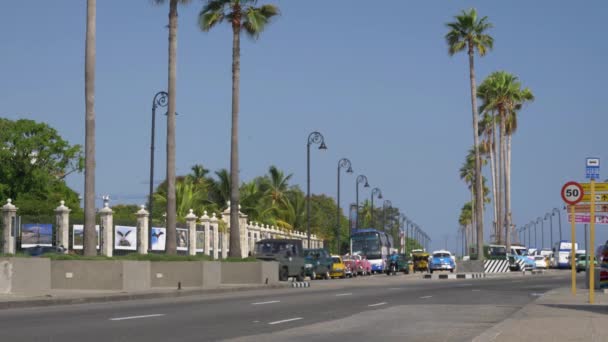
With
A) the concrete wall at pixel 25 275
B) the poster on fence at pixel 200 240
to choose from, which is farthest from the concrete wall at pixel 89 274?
the poster on fence at pixel 200 240

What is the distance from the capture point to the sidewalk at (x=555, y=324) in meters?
14.8

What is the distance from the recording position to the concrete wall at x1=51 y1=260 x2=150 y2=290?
29438 millimetres

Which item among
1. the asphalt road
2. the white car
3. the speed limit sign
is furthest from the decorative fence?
the white car

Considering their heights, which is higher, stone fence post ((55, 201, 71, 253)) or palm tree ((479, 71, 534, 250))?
palm tree ((479, 71, 534, 250))

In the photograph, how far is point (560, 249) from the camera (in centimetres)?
9931

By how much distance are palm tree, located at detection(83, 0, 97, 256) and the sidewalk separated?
48.1ft

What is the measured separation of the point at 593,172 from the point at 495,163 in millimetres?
70031

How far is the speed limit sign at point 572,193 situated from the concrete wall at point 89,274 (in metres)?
13.2

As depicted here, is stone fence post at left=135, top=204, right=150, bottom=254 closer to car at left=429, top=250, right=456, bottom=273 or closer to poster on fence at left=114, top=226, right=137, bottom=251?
poster on fence at left=114, top=226, right=137, bottom=251

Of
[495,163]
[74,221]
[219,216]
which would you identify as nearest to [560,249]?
[495,163]

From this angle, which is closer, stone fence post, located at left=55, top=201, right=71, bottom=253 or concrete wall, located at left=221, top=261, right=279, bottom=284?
concrete wall, located at left=221, top=261, right=279, bottom=284

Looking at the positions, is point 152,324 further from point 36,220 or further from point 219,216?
point 219,216

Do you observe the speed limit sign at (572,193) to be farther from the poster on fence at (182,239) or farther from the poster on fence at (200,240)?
the poster on fence at (200,240)

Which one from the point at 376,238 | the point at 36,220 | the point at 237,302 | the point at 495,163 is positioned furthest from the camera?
the point at 495,163
